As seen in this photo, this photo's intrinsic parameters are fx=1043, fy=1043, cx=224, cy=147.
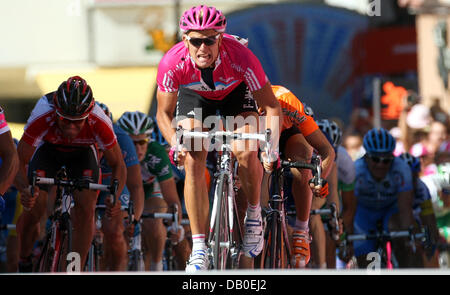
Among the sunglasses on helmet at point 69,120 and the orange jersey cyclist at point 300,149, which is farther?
the orange jersey cyclist at point 300,149

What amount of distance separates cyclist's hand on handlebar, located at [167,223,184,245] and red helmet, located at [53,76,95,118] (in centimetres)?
201

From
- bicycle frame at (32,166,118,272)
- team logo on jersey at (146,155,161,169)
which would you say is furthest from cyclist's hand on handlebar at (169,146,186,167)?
team logo on jersey at (146,155,161,169)

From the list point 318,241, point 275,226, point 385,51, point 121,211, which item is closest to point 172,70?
point 275,226

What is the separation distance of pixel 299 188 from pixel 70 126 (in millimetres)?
2067

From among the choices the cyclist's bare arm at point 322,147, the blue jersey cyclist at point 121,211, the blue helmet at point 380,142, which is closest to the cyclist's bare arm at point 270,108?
the cyclist's bare arm at point 322,147

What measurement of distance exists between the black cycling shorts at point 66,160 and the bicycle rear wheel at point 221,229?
1754 mm

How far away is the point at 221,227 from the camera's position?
7531 millimetres

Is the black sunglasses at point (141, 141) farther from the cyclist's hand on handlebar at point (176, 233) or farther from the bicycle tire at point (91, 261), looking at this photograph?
the bicycle tire at point (91, 261)

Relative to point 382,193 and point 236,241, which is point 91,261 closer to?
point 236,241

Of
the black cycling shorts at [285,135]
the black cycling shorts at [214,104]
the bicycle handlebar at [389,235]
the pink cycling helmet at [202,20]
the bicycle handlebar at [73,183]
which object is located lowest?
the bicycle handlebar at [73,183]

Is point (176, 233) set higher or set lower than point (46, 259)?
higher

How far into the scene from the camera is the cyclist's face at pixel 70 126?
859 centimetres

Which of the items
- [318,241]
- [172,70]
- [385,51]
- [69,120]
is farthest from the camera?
[385,51]

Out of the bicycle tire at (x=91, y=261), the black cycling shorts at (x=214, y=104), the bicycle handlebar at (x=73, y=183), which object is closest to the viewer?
the black cycling shorts at (x=214, y=104)
